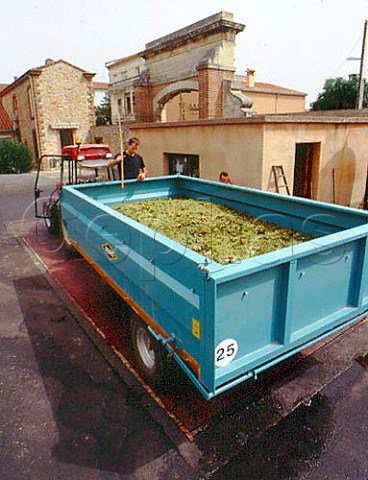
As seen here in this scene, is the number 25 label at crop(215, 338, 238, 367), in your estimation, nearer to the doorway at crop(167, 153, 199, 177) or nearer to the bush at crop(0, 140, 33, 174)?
the doorway at crop(167, 153, 199, 177)

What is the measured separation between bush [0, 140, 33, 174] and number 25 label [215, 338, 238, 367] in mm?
26433

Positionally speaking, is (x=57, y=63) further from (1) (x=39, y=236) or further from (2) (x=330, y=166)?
(2) (x=330, y=166)

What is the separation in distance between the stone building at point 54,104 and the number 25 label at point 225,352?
2666 cm

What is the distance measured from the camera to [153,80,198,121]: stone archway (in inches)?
653

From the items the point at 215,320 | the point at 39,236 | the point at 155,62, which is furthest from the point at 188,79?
the point at 215,320

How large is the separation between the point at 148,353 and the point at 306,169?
25.5 feet

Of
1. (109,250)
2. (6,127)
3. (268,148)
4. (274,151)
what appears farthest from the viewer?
(6,127)

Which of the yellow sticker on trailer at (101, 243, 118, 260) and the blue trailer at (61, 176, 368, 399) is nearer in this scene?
the blue trailer at (61, 176, 368, 399)

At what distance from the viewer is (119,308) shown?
5449 mm

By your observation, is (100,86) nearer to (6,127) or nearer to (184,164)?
(6,127)

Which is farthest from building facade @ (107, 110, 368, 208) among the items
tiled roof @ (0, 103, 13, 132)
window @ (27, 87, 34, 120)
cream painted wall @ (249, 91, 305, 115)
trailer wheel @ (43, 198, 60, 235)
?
tiled roof @ (0, 103, 13, 132)

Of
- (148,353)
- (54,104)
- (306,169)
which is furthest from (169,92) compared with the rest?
(148,353)

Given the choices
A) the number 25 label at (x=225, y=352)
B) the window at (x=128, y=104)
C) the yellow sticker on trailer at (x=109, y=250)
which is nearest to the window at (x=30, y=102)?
the window at (x=128, y=104)

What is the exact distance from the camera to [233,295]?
2594 mm
